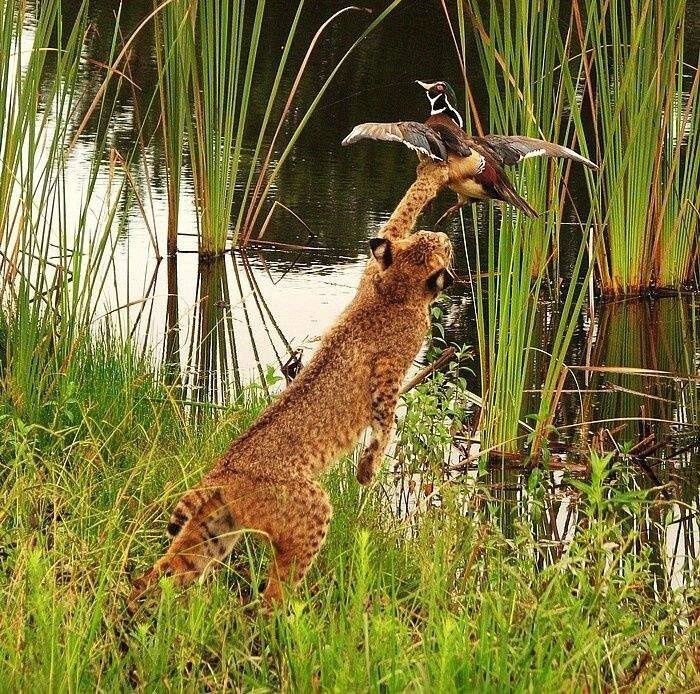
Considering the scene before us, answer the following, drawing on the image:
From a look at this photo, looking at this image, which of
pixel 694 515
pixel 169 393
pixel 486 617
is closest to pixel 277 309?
pixel 169 393

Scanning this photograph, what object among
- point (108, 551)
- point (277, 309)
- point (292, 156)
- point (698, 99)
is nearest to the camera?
point (108, 551)

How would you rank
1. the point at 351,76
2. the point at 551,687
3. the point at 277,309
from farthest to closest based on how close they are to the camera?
the point at 351,76 < the point at 277,309 < the point at 551,687

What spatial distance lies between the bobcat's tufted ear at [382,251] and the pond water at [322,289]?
0.81 meters

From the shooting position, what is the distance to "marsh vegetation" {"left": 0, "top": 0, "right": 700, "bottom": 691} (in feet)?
8.04

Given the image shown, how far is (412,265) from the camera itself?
127 inches

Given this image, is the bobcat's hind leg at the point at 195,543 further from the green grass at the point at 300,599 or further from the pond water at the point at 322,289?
the pond water at the point at 322,289

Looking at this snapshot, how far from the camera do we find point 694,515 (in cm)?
388

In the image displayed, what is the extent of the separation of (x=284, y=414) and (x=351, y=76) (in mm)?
7049

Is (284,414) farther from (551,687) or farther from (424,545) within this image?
(551,687)

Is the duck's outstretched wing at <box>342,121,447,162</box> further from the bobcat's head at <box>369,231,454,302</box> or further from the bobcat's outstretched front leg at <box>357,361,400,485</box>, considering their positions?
the bobcat's outstretched front leg at <box>357,361,400,485</box>

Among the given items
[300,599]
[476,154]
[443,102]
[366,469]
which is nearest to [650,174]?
[443,102]

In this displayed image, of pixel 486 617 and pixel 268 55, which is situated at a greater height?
pixel 268 55

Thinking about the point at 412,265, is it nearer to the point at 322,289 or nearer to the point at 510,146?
the point at 510,146

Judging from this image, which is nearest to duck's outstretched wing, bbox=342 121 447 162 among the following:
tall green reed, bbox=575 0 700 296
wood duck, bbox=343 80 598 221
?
wood duck, bbox=343 80 598 221
